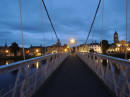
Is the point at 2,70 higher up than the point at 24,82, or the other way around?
the point at 2,70

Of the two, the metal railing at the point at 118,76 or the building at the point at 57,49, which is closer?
the metal railing at the point at 118,76

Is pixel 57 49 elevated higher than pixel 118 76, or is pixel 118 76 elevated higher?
pixel 57 49

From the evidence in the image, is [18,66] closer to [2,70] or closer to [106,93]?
[2,70]

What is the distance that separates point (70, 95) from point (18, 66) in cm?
137

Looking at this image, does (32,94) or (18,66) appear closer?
(18,66)

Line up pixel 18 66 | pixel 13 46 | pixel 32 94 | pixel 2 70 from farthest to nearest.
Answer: pixel 13 46 < pixel 32 94 < pixel 18 66 < pixel 2 70

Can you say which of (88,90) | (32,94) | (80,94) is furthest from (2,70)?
(88,90)

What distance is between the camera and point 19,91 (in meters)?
2.19

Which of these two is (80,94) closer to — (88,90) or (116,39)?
A: (88,90)

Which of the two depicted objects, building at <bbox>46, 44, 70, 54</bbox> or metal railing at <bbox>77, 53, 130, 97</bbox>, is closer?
metal railing at <bbox>77, 53, 130, 97</bbox>

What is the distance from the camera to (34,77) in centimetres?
294

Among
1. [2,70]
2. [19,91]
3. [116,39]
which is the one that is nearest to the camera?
[2,70]

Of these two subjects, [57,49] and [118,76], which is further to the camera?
[57,49]

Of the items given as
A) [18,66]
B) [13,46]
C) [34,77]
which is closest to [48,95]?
[34,77]
